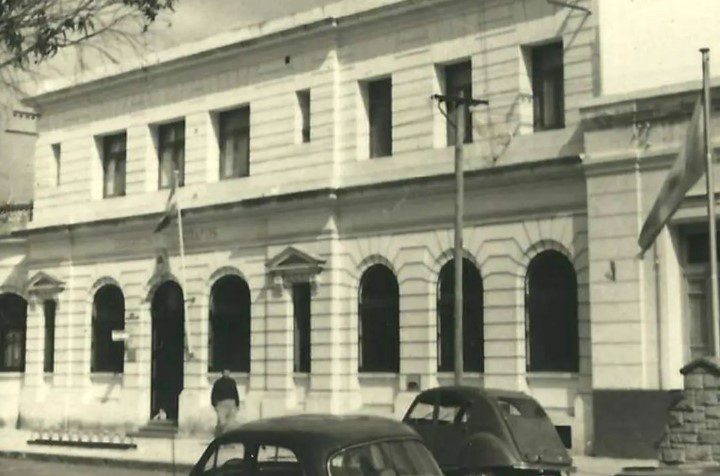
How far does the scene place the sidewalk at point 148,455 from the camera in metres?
24.2

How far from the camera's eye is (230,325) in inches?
1373

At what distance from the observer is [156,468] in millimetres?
26531

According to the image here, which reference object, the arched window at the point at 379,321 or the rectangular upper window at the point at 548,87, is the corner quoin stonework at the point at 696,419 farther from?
the arched window at the point at 379,321

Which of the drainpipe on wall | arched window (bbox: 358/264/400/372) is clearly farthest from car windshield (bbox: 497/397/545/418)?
arched window (bbox: 358/264/400/372)

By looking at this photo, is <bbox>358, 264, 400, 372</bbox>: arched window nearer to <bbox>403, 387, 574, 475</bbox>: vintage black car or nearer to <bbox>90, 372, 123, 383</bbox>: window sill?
<bbox>90, 372, 123, 383</bbox>: window sill

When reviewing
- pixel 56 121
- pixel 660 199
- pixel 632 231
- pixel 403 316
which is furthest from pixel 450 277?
pixel 56 121

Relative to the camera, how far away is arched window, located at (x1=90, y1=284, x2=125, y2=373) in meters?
38.1

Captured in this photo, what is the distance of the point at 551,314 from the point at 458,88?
21.4ft

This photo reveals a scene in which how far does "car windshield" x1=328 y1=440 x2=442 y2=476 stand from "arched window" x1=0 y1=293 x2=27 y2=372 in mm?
33618

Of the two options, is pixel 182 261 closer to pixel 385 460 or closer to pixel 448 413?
pixel 448 413

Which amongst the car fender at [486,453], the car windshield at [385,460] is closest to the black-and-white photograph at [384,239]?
the car fender at [486,453]

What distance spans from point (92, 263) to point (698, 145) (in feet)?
74.9

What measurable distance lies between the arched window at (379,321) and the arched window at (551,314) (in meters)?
4.10

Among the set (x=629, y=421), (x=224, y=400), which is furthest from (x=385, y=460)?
(x=224, y=400)
